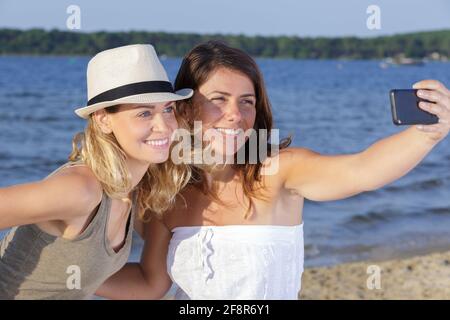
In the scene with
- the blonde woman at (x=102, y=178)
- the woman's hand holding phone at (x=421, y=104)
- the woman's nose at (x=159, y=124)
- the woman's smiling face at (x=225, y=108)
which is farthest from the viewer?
the woman's smiling face at (x=225, y=108)

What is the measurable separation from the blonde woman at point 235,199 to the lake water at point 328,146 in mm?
4307

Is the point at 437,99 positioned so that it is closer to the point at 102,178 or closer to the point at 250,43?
the point at 102,178

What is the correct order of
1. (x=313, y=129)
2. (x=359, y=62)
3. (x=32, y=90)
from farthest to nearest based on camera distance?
(x=359, y=62) → (x=32, y=90) → (x=313, y=129)

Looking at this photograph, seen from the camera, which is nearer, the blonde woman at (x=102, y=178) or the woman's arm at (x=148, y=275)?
the blonde woman at (x=102, y=178)

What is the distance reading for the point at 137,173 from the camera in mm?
3273

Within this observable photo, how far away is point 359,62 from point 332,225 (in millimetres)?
63243

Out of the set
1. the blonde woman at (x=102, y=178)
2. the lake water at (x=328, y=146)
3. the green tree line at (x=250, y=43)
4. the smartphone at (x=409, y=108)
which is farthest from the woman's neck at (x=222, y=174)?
the green tree line at (x=250, y=43)

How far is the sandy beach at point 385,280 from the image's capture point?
6547 millimetres

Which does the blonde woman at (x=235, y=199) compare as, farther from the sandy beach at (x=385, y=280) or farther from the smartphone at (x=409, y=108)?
the sandy beach at (x=385, y=280)

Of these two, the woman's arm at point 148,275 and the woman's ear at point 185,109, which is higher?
the woman's ear at point 185,109

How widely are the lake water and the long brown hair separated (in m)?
4.42

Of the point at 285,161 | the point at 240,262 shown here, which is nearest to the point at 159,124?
the point at 285,161
